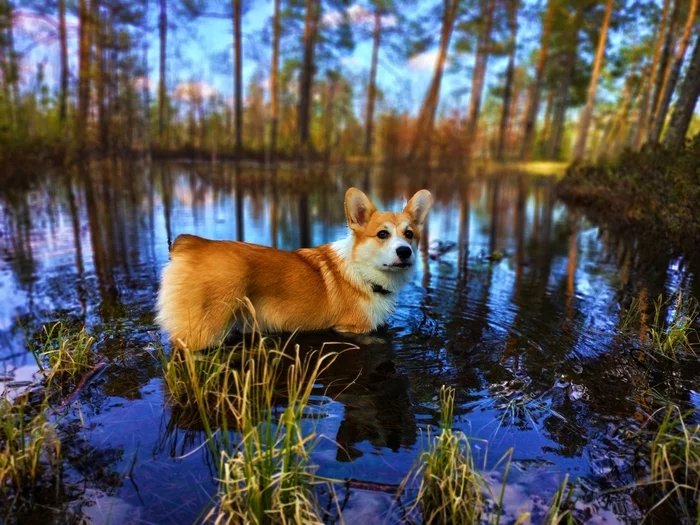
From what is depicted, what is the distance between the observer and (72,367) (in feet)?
9.87

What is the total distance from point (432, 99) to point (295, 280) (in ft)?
75.7

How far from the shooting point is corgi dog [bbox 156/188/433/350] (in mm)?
3203

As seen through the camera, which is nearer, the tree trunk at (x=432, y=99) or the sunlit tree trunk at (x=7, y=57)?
the sunlit tree trunk at (x=7, y=57)

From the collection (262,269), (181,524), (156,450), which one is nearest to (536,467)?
(181,524)

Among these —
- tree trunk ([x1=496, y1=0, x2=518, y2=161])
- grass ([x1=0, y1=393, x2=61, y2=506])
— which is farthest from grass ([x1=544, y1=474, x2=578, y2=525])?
tree trunk ([x1=496, y1=0, x2=518, y2=161])

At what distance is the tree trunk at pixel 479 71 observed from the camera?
26.3 meters

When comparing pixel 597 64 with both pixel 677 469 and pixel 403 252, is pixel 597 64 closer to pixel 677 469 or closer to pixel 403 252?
pixel 403 252

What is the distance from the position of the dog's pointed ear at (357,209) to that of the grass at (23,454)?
249 centimetres

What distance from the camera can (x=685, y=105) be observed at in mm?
9594

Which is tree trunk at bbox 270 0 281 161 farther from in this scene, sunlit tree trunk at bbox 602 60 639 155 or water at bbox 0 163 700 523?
sunlit tree trunk at bbox 602 60 639 155

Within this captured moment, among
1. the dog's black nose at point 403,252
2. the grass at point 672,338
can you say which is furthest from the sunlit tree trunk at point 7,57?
the grass at point 672,338

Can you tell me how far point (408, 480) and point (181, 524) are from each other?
1.08 meters

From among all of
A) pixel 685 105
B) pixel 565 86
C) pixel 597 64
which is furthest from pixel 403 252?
pixel 565 86

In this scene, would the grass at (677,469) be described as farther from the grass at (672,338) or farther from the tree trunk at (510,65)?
the tree trunk at (510,65)
